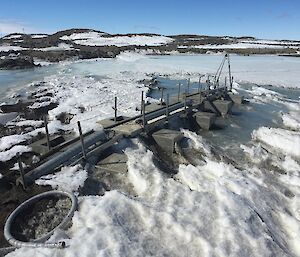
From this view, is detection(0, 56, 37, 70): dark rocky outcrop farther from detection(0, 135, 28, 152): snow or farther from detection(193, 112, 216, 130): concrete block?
detection(193, 112, 216, 130): concrete block

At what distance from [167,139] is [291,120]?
8167 mm

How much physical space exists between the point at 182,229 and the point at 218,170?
4.12 meters

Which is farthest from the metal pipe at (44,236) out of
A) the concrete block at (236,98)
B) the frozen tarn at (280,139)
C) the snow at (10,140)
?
the concrete block at (236,98)

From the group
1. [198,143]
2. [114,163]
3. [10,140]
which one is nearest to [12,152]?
[10,140]

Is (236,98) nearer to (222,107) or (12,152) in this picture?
(222,107)

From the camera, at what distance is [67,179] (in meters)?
9.20

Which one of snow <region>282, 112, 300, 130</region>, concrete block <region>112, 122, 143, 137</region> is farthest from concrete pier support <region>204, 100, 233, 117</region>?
concrete block <region>112, 122, 143, 137</region>

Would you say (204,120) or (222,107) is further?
(222,107)

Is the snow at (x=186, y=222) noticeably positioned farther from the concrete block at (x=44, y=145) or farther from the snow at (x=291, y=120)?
the snow at (x=291, y=120)

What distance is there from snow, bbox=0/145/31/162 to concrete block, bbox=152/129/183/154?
4911 millimetres

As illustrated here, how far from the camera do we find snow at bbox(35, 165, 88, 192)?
8.81 meters

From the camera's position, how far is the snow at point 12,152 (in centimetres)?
1060

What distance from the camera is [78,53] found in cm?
5825

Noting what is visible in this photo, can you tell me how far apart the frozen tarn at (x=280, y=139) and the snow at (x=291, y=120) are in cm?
145
